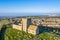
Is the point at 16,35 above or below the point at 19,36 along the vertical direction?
above

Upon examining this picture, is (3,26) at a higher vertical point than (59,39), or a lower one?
higher

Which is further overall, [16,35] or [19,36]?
[16,35]

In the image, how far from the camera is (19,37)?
51.2m

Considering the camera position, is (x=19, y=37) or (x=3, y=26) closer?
(x=19, y=37)

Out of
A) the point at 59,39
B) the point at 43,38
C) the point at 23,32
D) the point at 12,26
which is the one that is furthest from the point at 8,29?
the point at 59,39

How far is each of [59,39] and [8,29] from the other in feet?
74.9

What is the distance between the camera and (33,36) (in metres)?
51.8

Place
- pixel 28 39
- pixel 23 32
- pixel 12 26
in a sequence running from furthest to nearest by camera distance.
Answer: pixel 12 26 → pixel 23 32 → pixel 28 39

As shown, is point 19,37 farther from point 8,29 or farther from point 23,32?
point 8,29

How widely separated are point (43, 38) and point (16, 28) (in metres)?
13.7

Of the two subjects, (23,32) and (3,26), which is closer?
(23,32)

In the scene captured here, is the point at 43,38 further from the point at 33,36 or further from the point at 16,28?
the point at 16,28

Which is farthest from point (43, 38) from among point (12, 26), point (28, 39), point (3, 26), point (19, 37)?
point (3, 26)

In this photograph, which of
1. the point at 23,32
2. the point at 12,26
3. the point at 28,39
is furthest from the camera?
the point at 12,26
